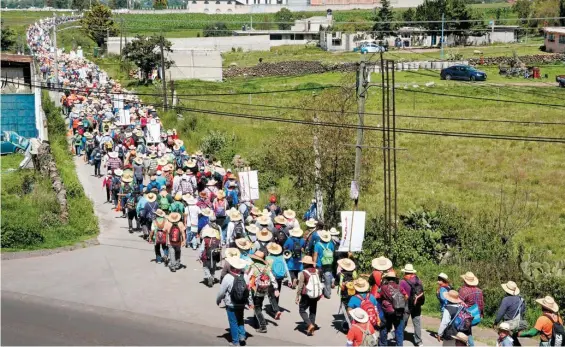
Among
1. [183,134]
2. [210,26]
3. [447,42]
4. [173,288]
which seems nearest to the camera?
[173,288]

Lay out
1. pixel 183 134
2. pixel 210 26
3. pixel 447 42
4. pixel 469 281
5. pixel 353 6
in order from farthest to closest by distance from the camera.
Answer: pixel 353 6 < pixel 210 26 < pixel 447 42 < pixel 183 134 < pixel 469 281

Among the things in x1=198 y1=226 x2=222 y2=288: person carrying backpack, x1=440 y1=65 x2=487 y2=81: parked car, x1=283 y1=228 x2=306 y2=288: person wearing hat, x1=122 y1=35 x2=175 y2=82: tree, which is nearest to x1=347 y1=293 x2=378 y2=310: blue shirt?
x1=283 y1=228 x2=306 y2=288: person wearing hat

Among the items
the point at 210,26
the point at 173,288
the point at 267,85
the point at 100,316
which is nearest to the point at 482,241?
the point at 173,288

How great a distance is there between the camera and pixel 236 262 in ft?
40.7

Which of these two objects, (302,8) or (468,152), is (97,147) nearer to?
(468,152)

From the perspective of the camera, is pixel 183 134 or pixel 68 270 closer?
pixel 68 270

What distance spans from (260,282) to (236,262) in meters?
0.87

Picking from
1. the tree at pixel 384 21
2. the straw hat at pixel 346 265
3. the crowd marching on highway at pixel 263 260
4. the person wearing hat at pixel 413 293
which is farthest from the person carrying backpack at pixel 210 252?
the tree at pixel 384 21

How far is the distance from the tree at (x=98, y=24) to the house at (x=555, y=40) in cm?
5073

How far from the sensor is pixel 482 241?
19.3m

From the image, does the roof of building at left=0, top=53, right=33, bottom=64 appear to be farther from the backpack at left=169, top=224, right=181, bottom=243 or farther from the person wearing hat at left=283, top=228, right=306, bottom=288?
the person wearing hat at left=283, top=228, right=306, bottom=288

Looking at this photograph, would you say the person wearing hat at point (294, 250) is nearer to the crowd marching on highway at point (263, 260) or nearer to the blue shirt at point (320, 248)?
the crowd marching on highway at point (263, 260)

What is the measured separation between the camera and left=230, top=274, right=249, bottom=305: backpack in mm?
12195

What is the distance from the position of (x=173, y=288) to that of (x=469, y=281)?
6201 mm
